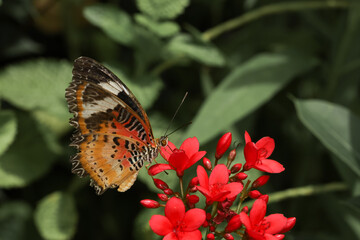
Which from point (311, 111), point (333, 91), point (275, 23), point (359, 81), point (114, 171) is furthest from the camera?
point (275, 23)

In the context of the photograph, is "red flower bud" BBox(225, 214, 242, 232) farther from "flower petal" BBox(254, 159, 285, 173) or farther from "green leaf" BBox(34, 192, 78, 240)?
"green leaf" BBox(34, 192, 78, 240)

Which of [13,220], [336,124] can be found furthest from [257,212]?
[13,220]

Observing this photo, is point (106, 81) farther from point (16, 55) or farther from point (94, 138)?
point (16, 55)

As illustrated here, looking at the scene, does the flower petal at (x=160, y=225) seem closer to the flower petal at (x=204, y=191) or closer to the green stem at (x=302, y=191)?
the flower petal at (x=204, y=191)

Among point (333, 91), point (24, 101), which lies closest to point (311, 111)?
point (333, 91)

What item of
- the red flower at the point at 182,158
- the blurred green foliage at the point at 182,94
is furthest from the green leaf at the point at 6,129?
the red flower at the point at 182,158

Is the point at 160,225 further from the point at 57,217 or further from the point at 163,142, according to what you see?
the point at 57,217
